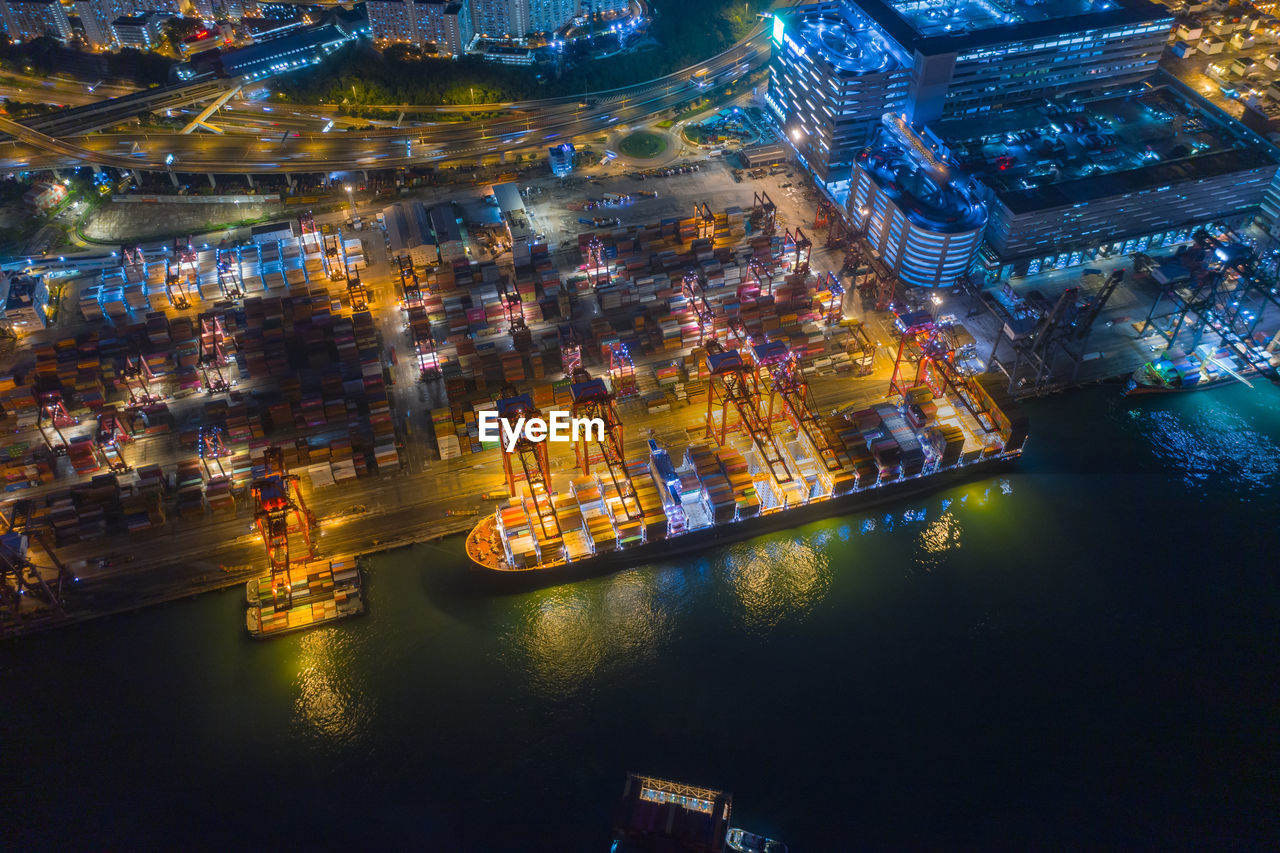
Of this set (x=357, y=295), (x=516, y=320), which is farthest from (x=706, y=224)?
(x=357, y=295)

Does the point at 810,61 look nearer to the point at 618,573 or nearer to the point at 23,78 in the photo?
the point at 618,573

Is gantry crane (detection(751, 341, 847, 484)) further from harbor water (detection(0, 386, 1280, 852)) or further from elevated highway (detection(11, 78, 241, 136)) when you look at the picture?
elevated highway (detection(11, 78, 241, 136))

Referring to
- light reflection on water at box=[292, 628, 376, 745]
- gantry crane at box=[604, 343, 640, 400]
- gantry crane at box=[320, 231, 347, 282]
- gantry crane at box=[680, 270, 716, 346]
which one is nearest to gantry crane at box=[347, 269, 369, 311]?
gantry crane at box=[320, 231, 347, 282]

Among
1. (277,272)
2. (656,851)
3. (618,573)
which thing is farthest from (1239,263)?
(277,272)

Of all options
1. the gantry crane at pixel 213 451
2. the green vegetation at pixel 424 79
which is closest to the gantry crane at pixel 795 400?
the gantry crane at pixel 213 451

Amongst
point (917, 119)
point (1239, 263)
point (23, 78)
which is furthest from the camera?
point (23, 78)

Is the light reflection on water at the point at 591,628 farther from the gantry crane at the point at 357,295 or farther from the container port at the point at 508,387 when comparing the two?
the gantry crane at the point at 357,295
